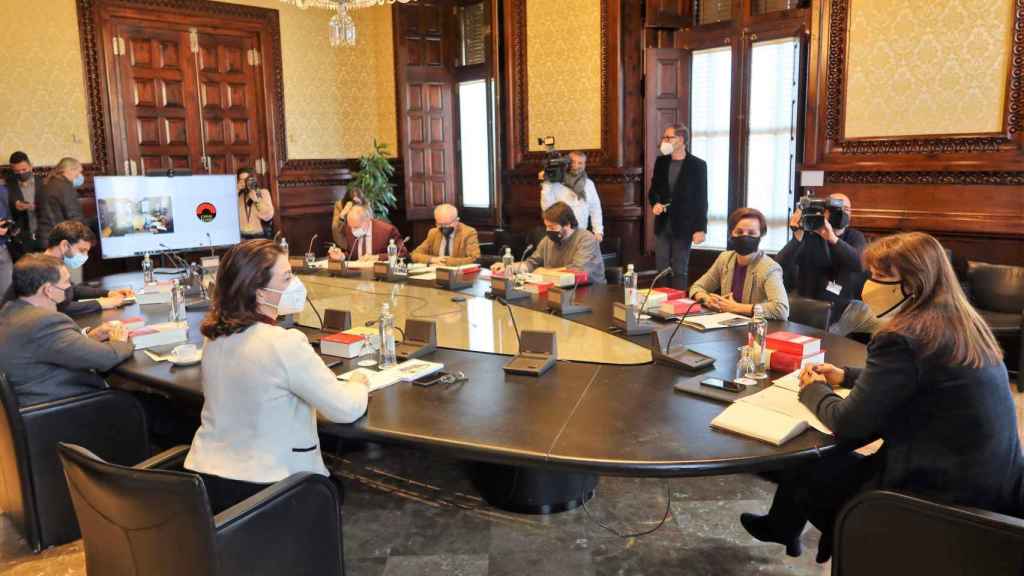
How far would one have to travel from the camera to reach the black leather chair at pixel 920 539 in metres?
1.54

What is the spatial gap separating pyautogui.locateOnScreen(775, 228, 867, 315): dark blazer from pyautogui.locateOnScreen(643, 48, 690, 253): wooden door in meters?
2.44

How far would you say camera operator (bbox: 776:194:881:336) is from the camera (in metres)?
4.11

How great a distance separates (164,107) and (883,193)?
6170 millimetres

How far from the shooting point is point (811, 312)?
3.29 metres

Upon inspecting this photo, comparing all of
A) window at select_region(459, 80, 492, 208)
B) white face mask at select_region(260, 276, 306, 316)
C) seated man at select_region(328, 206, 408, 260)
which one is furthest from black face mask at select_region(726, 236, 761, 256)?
window at select_region(459, 80, 492, 208)

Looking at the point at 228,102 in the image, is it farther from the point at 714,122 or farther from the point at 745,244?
the point at 745,244

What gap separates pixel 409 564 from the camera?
2596 mm

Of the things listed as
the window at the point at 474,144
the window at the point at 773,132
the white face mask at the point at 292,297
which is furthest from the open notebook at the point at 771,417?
the window at the point at 474,144

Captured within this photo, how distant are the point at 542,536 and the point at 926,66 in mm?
4166

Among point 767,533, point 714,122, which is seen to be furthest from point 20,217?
point 767,533

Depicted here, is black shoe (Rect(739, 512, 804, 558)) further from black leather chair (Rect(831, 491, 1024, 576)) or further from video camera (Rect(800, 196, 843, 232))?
video camera (Rect(800, 196, 843, 232))

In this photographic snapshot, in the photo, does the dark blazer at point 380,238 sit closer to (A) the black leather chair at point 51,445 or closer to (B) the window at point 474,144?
(B) the window at point 474,144

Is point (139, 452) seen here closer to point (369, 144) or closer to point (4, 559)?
point (4, 559)

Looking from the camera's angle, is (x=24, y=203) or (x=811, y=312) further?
(x=24, y=203)
